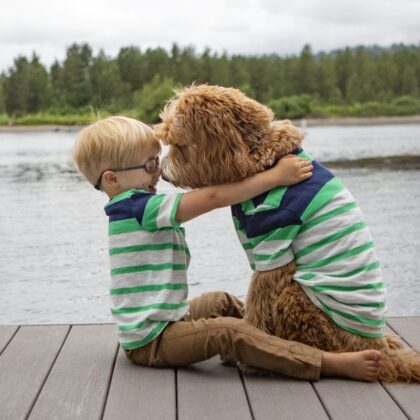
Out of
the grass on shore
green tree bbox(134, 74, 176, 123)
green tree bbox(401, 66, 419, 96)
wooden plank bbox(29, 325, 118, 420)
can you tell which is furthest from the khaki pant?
green tree bbox(401, 66, 419, 96)

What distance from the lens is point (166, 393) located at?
8.31 feet

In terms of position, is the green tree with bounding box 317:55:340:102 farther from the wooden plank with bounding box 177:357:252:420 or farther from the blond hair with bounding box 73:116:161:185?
the wooden plank with bounding box 177:357:252:420

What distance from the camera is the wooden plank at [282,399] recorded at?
7.72ft

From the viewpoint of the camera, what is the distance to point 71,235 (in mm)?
7098

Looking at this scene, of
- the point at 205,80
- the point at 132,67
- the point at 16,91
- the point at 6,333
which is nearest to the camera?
the point at 6,333

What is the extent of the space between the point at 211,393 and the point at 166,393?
14cm

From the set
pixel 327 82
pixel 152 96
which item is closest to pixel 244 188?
pixel 152 96

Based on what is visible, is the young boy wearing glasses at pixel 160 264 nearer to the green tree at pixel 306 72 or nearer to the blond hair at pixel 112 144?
the blond hair at pixel 112 144

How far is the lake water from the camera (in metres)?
4.72

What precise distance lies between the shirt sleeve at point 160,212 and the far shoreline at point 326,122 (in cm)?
2724

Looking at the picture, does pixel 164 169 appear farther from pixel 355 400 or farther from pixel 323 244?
pixel 355 400

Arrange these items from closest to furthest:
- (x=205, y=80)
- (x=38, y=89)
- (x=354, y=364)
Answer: (x=354, y=364)
(x=38, y=89)
(x=205, y=80)

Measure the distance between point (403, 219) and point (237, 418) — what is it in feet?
18.1

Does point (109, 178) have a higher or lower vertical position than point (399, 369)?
higher
